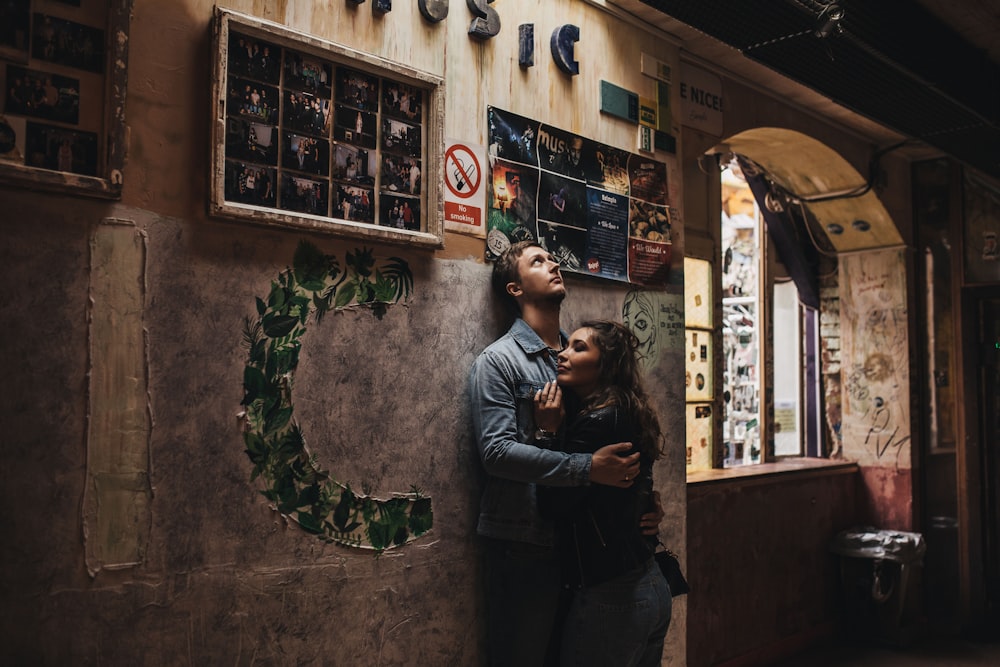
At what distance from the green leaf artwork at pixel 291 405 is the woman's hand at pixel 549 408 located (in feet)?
1.55

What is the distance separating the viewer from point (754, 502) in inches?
172

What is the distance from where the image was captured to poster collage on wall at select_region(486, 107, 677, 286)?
2.70m

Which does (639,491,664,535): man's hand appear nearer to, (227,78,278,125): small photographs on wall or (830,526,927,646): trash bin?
(227,78,278,125): small photographs on wall

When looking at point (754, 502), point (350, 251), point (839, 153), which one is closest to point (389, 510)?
point (350, 251)

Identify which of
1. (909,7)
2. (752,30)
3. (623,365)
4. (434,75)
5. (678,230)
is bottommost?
(623,365)

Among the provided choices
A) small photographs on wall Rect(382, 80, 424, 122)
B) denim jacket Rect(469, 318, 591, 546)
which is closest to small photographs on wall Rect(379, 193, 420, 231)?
small photographs on wall Rect(382, 80, 424, 122)

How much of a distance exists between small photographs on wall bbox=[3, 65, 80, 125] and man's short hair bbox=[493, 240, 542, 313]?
49.8 inches

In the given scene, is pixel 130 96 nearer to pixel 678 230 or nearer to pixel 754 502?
pixel 678 230

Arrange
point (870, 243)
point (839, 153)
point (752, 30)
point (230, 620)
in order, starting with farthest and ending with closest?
→ 1. point (870, 243)
2. point (839, 153)
3. point (752, 30)
4. point (230, 620)

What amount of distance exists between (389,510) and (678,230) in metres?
1.73

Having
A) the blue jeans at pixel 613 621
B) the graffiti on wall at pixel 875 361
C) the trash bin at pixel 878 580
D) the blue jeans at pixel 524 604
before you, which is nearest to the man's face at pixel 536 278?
the blue jeans at pixel 524 604

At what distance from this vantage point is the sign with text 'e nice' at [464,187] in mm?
2533

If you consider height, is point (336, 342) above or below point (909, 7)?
below

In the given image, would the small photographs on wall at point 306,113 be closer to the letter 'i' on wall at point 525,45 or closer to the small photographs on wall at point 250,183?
the small photographs on wall at point 250,183
